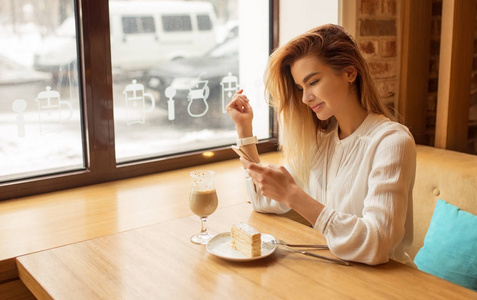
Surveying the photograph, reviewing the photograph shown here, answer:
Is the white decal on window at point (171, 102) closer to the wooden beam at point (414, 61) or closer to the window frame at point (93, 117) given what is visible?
the window frame at point (93, 117)

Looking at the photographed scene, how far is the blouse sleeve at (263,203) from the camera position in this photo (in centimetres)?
190

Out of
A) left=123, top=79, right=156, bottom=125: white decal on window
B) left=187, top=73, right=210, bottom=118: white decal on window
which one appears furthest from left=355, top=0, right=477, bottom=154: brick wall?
left=123, top=79, right=156, bottom=125: white decal on window

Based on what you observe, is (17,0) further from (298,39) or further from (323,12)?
(323,12)

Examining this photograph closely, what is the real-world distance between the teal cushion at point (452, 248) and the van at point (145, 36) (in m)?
1.36

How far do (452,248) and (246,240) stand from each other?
35.9 inches

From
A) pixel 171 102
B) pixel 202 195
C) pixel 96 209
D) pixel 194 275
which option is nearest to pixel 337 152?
pixel 202 195

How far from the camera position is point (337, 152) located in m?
1.91

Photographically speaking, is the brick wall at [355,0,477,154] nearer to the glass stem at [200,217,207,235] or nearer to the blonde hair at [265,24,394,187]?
the blonde hair at [265,24,394,187]

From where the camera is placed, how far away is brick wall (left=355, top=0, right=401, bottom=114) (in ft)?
8.89

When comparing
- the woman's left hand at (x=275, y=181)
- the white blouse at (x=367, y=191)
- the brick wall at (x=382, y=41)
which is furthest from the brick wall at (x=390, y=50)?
the woman's left hand at (x=275, y=181)

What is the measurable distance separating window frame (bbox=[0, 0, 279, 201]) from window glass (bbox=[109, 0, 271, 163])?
0.25 ft

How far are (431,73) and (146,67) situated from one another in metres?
1.46

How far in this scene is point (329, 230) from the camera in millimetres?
1562

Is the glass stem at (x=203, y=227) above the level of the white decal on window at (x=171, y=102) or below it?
below
